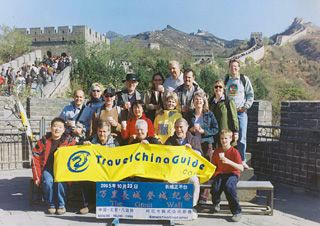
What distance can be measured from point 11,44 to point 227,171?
4403cm

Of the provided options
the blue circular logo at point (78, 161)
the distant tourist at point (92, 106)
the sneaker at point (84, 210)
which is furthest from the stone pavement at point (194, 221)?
the distant tourist at point (92, 106)

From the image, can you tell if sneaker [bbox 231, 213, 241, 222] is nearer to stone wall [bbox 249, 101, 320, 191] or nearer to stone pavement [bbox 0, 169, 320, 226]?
stone pavement [bbox 0, 169, 320, 226]

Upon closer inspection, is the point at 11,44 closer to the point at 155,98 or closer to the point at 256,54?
the point at 155,98

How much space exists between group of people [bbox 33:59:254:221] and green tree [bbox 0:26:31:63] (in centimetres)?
3961

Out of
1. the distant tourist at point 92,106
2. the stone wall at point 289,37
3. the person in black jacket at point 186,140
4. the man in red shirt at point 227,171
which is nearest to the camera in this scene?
the person in black jacket at point 186,140

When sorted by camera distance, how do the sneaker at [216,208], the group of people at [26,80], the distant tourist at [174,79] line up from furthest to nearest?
the group of people at [26,80]
the distant tourist at [174,79]
the sneaker at [216,208]

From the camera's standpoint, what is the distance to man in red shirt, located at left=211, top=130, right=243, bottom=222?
5.81 metres

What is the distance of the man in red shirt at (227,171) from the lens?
19.1ft

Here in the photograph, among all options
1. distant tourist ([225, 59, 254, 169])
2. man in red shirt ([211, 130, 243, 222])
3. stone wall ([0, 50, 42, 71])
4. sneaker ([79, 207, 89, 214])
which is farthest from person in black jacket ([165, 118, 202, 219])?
stone wall ([0, 50, 42, 71])

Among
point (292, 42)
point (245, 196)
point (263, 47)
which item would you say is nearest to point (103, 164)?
point (245, 196)

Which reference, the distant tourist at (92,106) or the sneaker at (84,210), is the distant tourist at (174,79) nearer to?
the distant tourist at (92,106)

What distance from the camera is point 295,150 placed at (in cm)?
821

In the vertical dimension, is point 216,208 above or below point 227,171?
below

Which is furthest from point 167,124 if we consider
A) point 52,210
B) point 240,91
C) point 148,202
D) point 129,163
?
point 52,210
